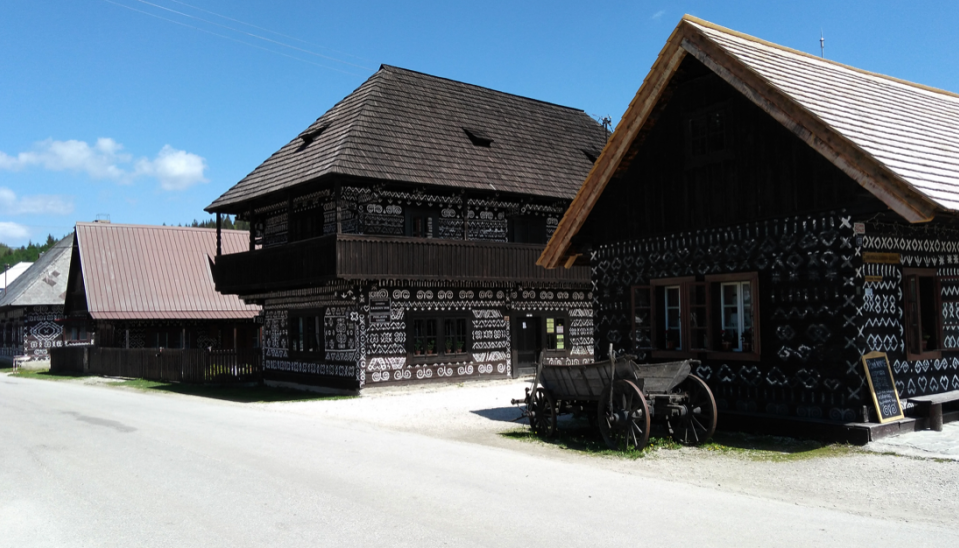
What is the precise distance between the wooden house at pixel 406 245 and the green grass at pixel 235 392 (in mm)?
783

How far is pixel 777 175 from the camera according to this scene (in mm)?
12883

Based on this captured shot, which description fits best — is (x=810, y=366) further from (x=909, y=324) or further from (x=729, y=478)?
(x=729, y=478)

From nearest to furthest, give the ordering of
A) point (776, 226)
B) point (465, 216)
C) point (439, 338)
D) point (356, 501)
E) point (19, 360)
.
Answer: point (356, 501) → point (776, 226) → point (465, 216) → point (439, 338) → point (19, 360)

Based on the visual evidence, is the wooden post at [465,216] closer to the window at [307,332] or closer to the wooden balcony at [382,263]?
the wooden balcony at [382,263]

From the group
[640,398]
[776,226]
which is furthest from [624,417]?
[776,226]

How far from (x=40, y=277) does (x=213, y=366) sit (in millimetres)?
25508

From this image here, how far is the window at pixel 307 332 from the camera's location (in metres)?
24.8

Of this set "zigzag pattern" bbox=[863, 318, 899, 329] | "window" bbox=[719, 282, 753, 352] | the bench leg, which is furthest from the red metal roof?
the bench leg

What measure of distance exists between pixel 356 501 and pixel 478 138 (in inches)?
795

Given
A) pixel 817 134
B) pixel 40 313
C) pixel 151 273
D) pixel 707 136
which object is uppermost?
pixel 707 136

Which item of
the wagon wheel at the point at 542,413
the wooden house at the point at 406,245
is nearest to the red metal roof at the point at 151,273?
the wooden house at the point at 406,245

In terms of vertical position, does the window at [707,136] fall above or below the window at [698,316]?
above

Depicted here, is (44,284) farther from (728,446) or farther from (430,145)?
(728,446)

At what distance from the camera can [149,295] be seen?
129 feet
